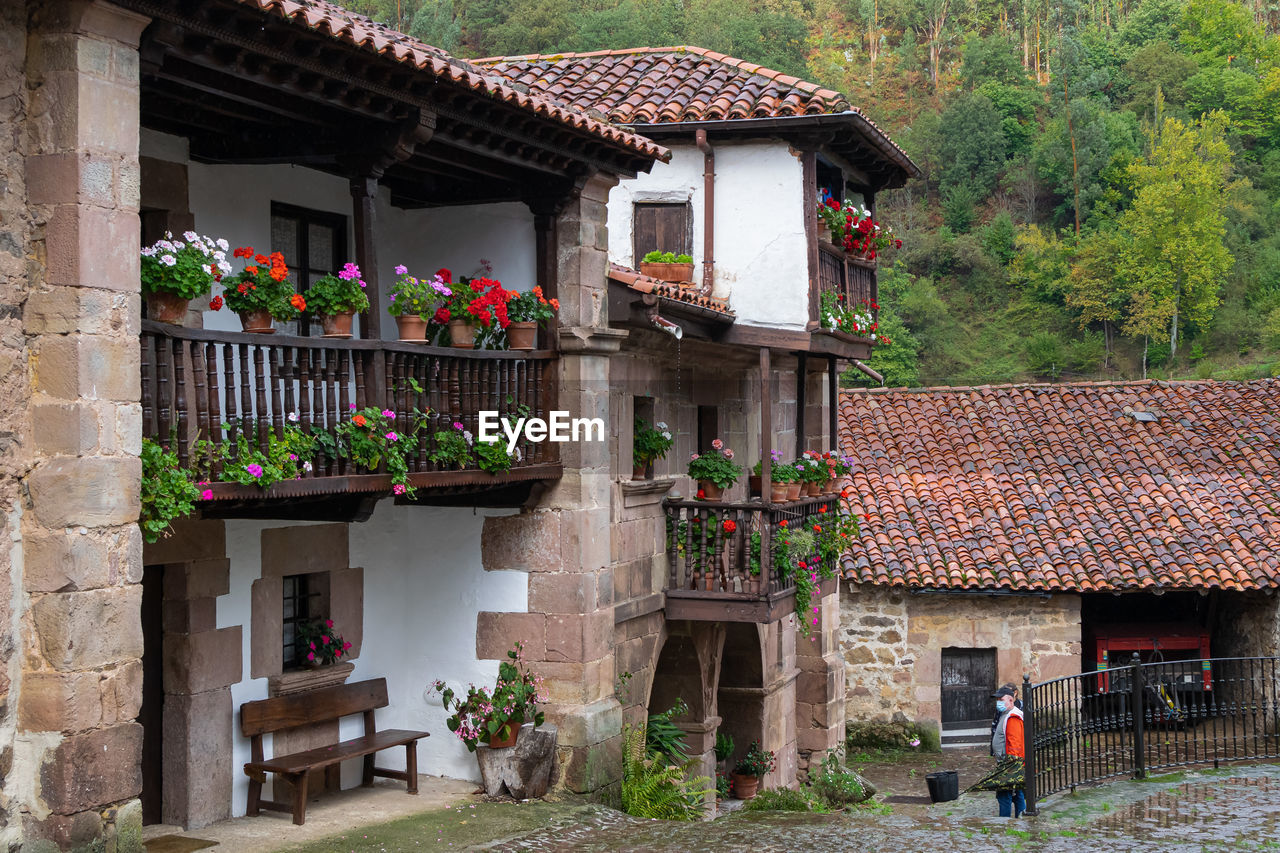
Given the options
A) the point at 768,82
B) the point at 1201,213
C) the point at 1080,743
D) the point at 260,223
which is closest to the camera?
the point at 260,223

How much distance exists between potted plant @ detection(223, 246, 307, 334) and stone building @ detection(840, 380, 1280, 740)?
10947 millimetres

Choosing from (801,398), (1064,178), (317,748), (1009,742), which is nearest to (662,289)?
(317,748)

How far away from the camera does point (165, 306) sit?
6.86 metres

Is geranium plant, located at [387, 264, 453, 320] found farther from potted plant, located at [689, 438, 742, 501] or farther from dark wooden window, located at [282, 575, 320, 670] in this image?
potted plant, located at [689, 438, 742, 501]

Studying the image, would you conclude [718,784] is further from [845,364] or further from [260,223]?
[260,223]

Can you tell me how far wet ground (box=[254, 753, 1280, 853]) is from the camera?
877cm

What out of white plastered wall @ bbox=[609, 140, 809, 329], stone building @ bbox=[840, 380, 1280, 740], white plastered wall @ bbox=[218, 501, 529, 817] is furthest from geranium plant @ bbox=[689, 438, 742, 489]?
stone building @ bbox=[840, 380, 1280, 740]

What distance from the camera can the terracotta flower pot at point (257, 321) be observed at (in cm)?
750

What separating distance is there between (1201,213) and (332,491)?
40.3 metres

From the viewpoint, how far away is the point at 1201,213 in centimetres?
4203

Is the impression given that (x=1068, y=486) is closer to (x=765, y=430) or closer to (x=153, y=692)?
(x=765, y=430)

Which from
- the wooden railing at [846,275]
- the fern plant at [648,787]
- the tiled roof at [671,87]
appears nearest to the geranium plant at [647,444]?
the fern plant at [648,787]

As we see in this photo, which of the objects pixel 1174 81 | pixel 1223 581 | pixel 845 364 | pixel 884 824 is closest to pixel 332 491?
pixel 884 824

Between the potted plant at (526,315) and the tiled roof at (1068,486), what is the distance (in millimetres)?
8556
